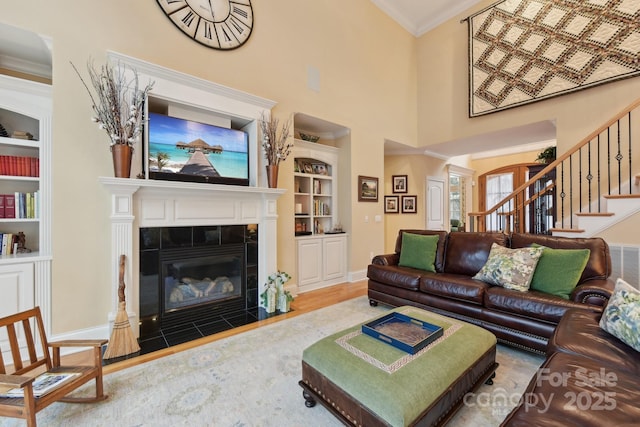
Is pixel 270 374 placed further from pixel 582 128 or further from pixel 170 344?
pixel 582 128

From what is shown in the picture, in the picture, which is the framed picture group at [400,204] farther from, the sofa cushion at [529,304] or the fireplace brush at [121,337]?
the fireplace brush at [121,337]

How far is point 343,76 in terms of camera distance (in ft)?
14.6

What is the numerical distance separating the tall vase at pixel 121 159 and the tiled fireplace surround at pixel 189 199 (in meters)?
0.08

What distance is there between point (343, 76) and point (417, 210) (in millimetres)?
3434

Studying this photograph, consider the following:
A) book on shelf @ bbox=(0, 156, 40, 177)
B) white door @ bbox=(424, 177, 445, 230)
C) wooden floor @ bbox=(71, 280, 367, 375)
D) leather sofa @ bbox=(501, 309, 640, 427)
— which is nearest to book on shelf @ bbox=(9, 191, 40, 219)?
book on shelf @ bbox=(0, 156, 40, 177)

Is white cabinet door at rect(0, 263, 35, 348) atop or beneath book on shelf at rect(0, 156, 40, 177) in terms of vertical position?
beneath

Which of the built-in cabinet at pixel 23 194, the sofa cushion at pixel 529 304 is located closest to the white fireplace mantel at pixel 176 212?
the built-in cabinet at pixel 23 194

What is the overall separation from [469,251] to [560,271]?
2.78 feet

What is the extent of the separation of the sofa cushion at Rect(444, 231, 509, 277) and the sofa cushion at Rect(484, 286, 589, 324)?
565 millimetres

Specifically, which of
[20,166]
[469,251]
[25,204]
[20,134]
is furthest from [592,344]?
[20,134]

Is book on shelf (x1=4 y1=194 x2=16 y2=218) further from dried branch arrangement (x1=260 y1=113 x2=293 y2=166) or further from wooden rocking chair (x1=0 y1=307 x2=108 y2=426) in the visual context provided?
dried branch arrangement (x1=260 y1=113 x2=293 y2=166)

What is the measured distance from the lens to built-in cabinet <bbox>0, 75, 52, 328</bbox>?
2.19 metres

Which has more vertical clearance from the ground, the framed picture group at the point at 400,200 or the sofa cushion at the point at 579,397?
the framed picture group at the point at 400,200

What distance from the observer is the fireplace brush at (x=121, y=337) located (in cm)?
221
